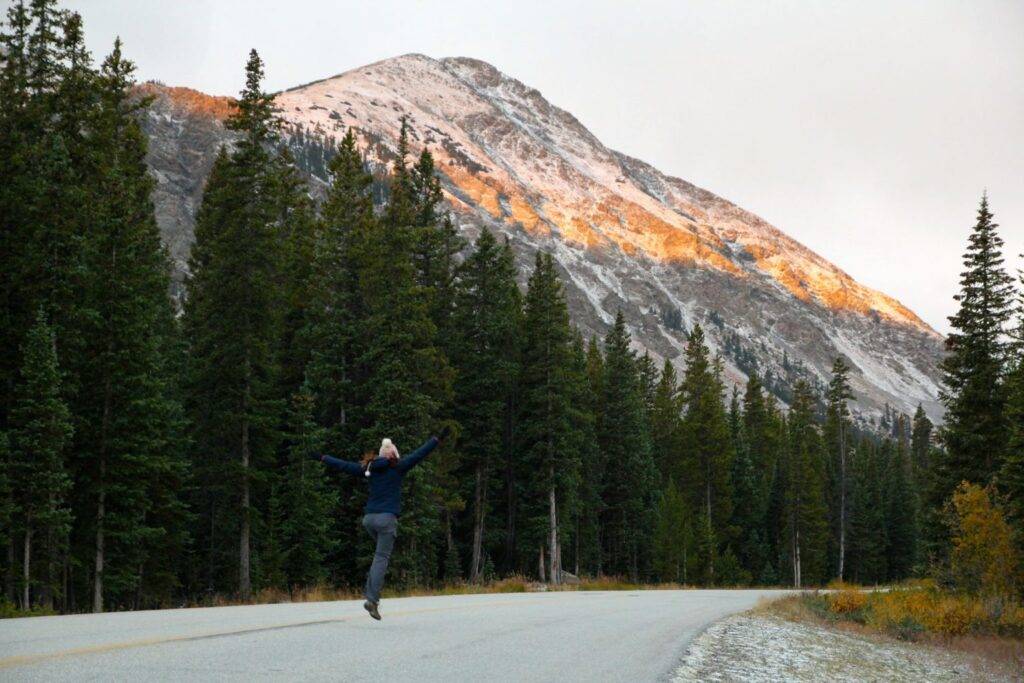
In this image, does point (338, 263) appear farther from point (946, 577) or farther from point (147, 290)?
point (946, 577)

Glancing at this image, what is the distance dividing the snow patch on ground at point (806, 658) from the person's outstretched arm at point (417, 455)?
3696mm

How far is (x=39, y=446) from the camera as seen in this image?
2331 cm

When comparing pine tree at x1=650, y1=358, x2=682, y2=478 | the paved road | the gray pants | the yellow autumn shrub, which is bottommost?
the yellow autumn shrub

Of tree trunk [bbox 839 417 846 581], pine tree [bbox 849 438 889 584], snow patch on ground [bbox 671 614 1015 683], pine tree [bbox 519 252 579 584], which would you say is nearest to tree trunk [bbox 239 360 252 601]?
pine tree [bbox 519 252 579 584]

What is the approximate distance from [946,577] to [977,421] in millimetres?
8957

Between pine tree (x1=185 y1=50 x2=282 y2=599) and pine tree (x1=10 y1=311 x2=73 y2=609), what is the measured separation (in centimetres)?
747

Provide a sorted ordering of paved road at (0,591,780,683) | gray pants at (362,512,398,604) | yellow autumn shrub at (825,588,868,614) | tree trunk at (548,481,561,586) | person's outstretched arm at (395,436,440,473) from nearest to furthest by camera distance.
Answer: paved road at (0,591,780,683) < person's outstretched arm at (395,436,440,473) < gray pants at (362,512,398,604) < yellow autumn shrub at (825,588,868,614) < tree trunk at (548,481,561,586)

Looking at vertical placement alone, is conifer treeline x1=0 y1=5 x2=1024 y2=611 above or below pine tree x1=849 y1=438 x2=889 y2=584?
above

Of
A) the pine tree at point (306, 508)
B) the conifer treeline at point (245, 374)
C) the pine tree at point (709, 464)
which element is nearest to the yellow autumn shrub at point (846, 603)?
the conifer treeline at point (245, 374)

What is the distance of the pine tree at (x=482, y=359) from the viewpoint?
132 feet

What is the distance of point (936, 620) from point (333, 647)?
1554 centimetres

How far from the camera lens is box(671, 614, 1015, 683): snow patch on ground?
920 centimetres

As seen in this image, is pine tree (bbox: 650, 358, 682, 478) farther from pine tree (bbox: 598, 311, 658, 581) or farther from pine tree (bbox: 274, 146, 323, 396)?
pine tree (bbox: 274, 146, 323, 396)

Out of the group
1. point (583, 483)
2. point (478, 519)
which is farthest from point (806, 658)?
point (583, 483)
